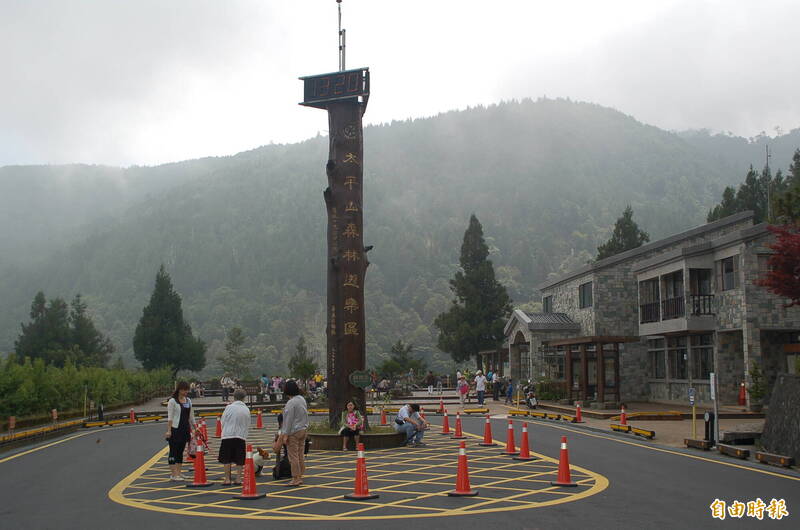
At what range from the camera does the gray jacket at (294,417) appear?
1265 cm

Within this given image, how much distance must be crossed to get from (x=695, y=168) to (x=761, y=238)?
164807 mm

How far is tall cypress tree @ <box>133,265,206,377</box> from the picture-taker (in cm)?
6838

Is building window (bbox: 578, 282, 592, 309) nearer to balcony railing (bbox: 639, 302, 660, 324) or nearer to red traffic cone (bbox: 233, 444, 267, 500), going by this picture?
balcony railing (bbox: 639, 302, 660, 324)

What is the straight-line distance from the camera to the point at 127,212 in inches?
7023

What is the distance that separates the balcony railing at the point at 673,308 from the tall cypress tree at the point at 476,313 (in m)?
26.8

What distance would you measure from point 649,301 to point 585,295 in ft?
14.8

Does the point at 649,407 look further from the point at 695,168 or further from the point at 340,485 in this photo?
the point at 695,168

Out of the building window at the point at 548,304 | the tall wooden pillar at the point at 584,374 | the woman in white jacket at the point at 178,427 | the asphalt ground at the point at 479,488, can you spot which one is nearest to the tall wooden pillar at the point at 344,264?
the asphalt ground at the point at 479,488

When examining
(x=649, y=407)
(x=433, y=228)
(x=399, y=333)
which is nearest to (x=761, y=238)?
(x=649, y=407)

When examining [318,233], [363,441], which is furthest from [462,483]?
[318,233]

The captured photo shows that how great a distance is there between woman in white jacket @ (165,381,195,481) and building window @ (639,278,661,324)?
86.6 feet

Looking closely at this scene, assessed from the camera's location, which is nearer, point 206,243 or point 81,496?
point 81,496

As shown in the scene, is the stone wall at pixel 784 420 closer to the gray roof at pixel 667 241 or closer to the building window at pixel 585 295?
Result: the gray roof at pixel 667 241

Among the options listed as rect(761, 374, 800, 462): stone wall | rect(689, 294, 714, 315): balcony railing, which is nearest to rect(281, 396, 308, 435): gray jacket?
rect(761, 374, 800, 462): stone wall
